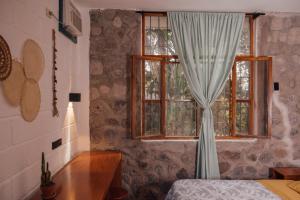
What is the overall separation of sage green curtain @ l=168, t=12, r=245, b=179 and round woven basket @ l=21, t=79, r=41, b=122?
73.7 inches

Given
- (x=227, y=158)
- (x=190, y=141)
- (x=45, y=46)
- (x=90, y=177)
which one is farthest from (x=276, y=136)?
(x=45, y=46)

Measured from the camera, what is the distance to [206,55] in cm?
324

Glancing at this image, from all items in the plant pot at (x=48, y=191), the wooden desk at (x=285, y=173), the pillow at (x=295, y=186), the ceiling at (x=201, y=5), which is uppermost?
the ceiling at (x=201, y=5)

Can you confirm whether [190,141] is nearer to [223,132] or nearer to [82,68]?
[223,132]

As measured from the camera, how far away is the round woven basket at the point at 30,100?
1.69m

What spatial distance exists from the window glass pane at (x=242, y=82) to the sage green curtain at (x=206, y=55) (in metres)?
0.22

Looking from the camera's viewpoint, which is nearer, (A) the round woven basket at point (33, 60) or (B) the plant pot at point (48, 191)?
(B) the plant pot at point (48, 191)

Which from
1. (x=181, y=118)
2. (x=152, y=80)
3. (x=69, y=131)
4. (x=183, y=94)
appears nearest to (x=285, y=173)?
(x=181, y=118)

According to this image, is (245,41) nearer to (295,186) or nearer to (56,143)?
(295,186)

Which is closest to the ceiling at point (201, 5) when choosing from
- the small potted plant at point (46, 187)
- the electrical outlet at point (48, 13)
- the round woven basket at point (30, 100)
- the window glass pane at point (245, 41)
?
the window glass pane at point (245, 41)

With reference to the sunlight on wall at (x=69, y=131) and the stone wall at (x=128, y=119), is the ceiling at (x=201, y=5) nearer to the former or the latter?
the stone wall at (x=128, y=119)

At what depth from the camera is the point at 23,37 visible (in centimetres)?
170

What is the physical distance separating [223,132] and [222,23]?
142 cm

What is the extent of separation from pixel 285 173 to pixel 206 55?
174 centimetres
